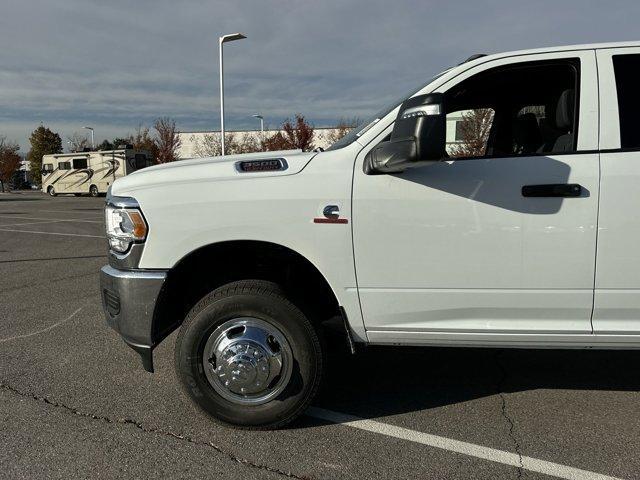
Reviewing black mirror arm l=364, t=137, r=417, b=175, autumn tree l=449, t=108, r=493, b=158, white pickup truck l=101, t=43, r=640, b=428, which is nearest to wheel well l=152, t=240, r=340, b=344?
white pickup truck l=101, t=43, r=640, b=428

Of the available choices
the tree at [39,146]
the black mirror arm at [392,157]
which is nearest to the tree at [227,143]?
the tree at [39,146]

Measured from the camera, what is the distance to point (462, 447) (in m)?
2.79

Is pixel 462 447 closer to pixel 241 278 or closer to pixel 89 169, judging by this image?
pixel 241 278

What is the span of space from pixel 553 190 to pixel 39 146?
6931 centimetres

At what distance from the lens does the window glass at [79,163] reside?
37.8 metres

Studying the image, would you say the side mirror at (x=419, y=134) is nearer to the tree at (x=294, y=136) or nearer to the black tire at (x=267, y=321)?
the black tire at (x=267, y=321)

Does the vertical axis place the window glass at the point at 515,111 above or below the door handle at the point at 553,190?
above

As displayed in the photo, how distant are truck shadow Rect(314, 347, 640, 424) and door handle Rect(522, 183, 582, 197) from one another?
1496mm

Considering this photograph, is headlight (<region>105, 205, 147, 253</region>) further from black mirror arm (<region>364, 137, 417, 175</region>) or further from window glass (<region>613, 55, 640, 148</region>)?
window glass (<region>613, 55, 640, 148</region>)

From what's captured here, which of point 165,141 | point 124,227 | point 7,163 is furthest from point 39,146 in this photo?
point 124,227

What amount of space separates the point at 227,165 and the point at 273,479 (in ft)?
5.59

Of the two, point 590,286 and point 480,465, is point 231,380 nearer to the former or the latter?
point 480,465

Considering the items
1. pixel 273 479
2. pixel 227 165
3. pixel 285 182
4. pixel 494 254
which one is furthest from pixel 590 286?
pixel 227 165

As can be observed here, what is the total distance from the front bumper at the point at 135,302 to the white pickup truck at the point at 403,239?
0.01 meters
